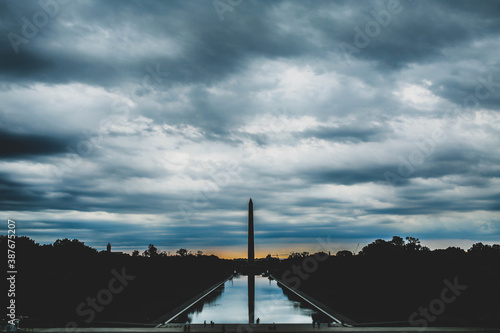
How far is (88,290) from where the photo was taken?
251 ft

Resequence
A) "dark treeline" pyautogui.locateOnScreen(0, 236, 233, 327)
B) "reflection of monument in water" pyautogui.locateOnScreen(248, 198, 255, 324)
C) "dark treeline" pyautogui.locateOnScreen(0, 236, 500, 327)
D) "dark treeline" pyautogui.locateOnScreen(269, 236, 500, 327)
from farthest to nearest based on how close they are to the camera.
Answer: "reflection of monument in water" pyautogui.locateOnScreen(248, 198, 255, 324), "dark treeline" pyautogui.locateOnScreen(0, 236, 233, 327), "dark treeline" pyautogui.locateOnScreen(0, 236, 500, 327), "dark treeline" pyautogui.locateOnScreen(269, 236, 500, 327)

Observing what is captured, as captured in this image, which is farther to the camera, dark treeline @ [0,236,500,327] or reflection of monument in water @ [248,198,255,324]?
reflection of monument in water @ [248,198,255,324]

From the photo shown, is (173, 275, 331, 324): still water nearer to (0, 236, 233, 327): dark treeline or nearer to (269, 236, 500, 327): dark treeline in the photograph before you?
(0, 236, 233, 327): dark treeline

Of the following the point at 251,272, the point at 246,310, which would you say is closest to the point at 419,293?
the point at 246,310

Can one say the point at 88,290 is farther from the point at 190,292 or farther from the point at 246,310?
the point at 246,310

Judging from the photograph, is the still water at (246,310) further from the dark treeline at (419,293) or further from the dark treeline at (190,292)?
the dark treeline at (419,293)

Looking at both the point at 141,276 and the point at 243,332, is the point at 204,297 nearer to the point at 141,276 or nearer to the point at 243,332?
the point at 141,276

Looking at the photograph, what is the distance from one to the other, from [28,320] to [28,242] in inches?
3319

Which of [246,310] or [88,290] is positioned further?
[88,290]

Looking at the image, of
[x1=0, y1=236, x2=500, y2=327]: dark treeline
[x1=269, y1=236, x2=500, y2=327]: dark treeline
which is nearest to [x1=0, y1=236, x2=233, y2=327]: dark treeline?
[x1=0, y1=236, x2=500, y2=327]: dark treeline

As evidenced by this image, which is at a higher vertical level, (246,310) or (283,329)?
(283,329)

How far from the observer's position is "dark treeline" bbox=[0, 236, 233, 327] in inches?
2080

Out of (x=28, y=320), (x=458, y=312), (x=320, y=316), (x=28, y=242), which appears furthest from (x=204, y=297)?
(x=28, y=242)

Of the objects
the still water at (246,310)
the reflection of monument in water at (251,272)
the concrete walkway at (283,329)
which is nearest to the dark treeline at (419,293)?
the concrete walkway at (283,329)
